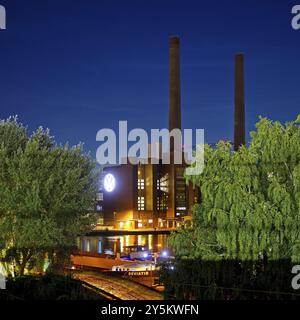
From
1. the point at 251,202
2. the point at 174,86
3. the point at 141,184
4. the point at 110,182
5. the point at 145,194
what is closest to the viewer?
the point at 251,202

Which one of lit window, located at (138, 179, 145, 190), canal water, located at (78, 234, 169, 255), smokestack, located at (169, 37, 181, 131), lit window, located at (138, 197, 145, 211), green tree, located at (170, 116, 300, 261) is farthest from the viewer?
lit window, located at (138, 179, 145, 190)

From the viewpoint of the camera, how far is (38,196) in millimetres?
24328

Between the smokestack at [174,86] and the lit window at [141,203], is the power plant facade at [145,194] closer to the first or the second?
the lit window at [141,203]

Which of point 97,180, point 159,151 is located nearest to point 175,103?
point 159,151

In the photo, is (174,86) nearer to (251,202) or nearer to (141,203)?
(141,203)

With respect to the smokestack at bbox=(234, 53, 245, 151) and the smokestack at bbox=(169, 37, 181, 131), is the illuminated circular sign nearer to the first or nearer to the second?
the smokestack at bbox=(169, 37, 181, 131)

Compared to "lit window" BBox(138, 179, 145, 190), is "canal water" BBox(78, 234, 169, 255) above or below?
below

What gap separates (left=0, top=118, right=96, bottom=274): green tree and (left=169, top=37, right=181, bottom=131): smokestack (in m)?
59.0

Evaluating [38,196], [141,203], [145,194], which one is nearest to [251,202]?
[38,196]

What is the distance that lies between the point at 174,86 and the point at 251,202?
66790 mm

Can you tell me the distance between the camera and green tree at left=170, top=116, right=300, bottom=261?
20.0 meters

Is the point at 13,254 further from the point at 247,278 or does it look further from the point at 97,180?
the point at 247,278

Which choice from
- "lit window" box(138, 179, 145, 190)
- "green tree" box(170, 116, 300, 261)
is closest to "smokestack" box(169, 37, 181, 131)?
"lit window" box(138, 179, 145, 190)
